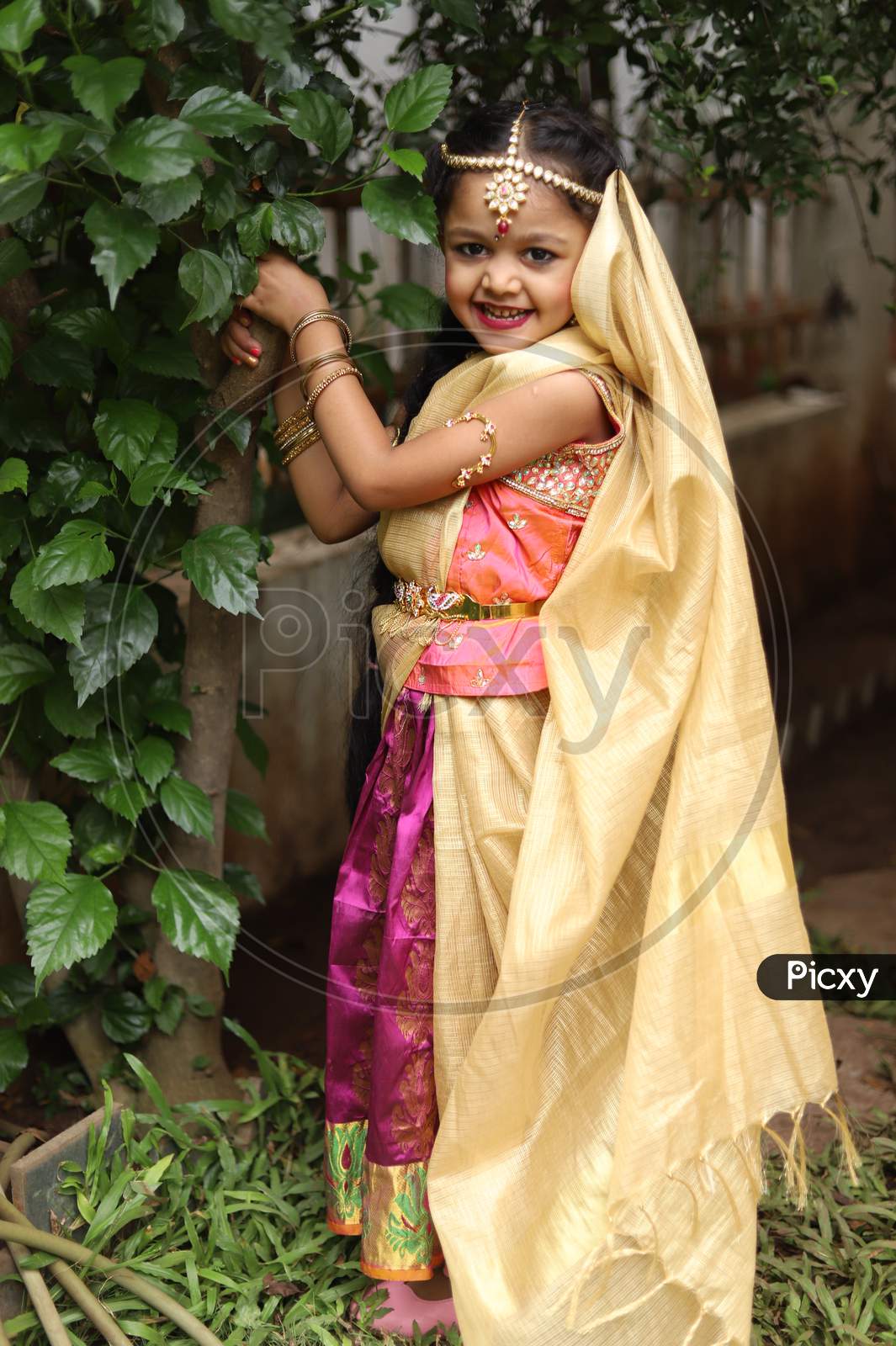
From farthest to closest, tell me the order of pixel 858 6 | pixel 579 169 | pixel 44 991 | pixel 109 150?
pixel 858 6, pixel 44 991, pixel 579 169, pixel 109 150

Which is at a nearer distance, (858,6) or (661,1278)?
(661,1278)

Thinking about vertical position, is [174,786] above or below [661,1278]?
above

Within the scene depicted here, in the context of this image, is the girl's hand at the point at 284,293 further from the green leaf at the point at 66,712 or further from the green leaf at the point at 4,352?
the green leaf at the point at 66,712

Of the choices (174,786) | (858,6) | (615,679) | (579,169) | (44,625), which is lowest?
(174,786)

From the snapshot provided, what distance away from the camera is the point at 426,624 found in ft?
5.64

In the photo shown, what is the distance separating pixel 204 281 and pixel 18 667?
0.59 m

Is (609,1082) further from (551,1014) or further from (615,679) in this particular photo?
(615,679)

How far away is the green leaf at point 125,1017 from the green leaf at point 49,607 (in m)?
0.67

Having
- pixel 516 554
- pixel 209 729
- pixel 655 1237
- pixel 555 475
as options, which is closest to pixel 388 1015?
pixel 655 1237

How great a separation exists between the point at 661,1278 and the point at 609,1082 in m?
0.24

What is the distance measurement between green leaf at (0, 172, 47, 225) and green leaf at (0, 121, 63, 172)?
0.05m

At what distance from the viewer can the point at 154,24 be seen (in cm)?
142

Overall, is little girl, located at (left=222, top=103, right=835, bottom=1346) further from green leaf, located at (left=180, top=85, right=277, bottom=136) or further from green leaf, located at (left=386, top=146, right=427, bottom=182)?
green leaf, located at (left=180, top=85, right=277, bottom=136)

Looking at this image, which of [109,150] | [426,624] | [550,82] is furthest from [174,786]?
[550,82]
